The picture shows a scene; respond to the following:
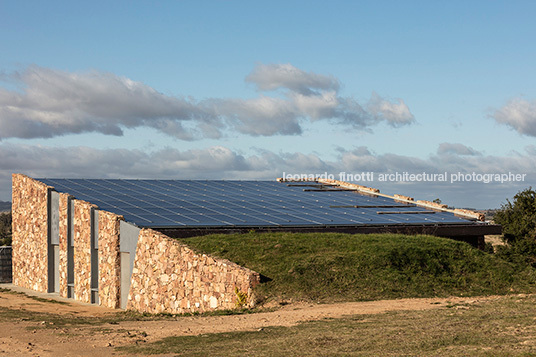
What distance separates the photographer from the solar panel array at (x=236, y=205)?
37656 mm

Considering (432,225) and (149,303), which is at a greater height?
(432,225)

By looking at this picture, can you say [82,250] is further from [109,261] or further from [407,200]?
[407,200]

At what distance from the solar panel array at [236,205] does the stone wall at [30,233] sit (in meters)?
1.43

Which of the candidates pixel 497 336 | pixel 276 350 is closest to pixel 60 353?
pixel 276 350

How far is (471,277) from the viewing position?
3077cm

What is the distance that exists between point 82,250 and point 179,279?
10.9 meters

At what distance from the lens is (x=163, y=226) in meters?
34.1

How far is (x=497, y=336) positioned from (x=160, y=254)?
61.5 feet

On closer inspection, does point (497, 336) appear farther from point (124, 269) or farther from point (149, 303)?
point (124, 269)

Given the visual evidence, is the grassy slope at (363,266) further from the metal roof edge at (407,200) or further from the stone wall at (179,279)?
the metal roof edge at (407,200)

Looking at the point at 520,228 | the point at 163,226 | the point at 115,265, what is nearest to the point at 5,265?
the point at 115,265

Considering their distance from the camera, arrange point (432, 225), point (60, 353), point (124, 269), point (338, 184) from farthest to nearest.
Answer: point (338, 184), point (432, 225), point (124, 269), point (60, 353)

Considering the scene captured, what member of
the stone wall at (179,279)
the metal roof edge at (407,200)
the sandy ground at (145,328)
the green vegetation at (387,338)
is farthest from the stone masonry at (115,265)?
the metal roof edge at (407,200)

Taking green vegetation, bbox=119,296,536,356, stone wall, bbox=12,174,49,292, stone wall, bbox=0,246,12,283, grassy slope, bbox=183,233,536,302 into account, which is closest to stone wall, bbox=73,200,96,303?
stone wall, bbox=12,174,49,292
